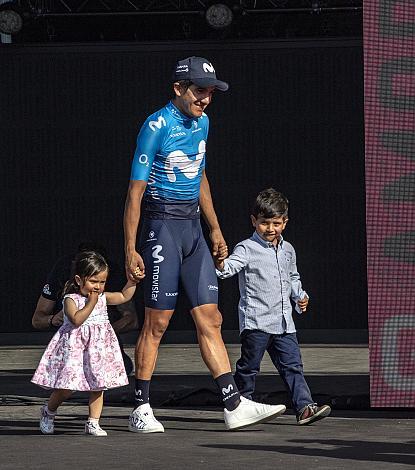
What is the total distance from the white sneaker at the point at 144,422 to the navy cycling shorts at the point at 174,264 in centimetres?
51

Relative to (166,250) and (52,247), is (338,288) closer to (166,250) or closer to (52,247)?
(52,247)

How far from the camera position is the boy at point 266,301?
782cm

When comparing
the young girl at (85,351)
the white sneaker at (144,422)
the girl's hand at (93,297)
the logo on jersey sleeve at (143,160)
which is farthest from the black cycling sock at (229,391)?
the logo on jersey sleeve at (143,160)

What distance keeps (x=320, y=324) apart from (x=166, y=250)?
33.9ft

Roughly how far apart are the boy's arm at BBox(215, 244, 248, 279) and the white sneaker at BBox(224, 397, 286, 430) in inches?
31.1

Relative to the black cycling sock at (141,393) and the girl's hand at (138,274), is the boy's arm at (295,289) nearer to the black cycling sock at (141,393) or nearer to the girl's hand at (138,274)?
the black cycling sock at (141,393)

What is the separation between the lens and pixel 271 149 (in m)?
17.6

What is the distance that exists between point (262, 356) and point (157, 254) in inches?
36.5

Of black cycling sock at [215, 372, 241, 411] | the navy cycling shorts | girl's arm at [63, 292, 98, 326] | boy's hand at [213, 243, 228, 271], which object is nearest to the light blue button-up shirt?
boy's hand at [213, 243, 228, 271]

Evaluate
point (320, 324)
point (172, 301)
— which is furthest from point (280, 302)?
point (320, 324)

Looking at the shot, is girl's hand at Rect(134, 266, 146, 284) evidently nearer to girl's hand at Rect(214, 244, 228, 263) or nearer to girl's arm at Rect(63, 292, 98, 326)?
girl's arm at Rect(63, 292, 98, 326)

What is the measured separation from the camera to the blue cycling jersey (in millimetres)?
7266

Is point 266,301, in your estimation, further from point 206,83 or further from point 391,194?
point 206,83

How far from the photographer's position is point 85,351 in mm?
7375
